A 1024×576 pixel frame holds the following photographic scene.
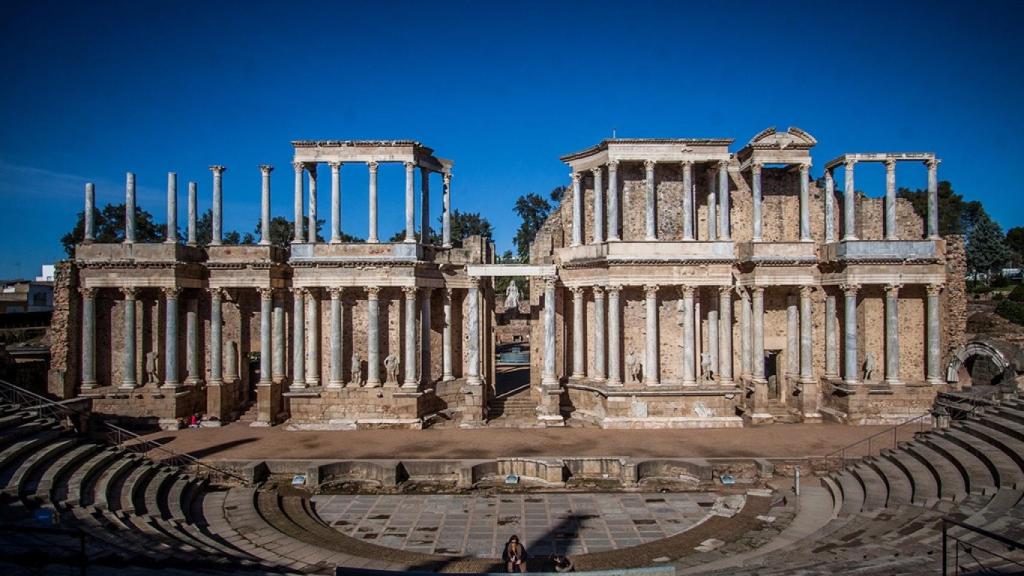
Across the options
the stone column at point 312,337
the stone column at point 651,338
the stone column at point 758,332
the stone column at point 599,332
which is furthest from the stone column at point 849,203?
the stone column at point 312,337

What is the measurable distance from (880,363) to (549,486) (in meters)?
17.7

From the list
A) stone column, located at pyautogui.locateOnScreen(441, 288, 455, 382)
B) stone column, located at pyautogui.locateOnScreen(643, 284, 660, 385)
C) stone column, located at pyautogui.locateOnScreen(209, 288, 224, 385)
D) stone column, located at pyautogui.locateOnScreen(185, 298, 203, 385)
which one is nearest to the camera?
stone column, located at pyautogui.locateOnScreen(643, 284, 660, 385)

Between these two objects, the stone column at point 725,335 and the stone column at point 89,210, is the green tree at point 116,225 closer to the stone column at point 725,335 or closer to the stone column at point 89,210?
the stone column at point 89,210

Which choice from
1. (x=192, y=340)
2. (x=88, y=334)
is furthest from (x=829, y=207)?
(x=88, y=334)

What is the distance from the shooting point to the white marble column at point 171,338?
26.8 m

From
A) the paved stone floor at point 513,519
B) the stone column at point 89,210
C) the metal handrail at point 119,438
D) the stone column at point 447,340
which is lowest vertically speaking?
the paved stone floor at point 513,519

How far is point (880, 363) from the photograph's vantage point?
2823 cm

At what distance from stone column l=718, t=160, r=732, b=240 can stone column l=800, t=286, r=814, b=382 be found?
13.7 ft

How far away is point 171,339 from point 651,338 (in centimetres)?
1984

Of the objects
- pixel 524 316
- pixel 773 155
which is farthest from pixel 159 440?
pixel 524 316

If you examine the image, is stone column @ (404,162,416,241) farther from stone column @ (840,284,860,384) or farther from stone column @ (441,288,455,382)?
stone column @ (840,284,860,384)

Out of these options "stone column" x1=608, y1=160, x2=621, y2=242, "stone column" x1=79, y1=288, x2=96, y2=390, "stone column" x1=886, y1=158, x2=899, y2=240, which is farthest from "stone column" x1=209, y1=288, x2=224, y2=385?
"stone column" x1=886, y1=158, x2=899, y2=240

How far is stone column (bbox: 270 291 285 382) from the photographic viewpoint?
28.0 meters

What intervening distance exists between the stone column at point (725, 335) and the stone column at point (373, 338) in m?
14.2
